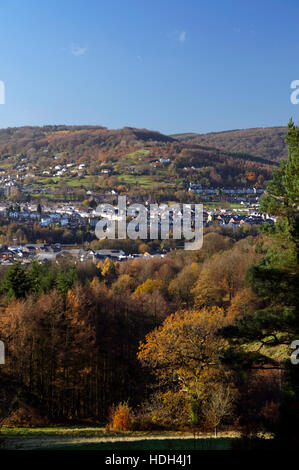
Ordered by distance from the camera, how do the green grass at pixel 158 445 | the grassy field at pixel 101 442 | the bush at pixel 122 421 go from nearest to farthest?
the green grass at pixel 158 445
the grassy field at pixel 101 442
the bush at pixel 122 421

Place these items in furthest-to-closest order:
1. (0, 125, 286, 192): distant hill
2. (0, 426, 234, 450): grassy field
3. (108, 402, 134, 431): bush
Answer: (0, 125, 286, 192): distant hill
(108, 402, 134, 431): bush
(0, 426, 234, 450): grassy field

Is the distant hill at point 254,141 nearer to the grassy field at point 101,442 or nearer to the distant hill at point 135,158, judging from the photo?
the distant hill at point 135,158

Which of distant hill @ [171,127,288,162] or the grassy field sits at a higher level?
distant hill @ [171,127,288,162]

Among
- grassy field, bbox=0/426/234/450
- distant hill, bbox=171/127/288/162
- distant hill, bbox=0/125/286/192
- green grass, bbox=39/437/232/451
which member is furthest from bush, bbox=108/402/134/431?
distant hill, bbox=171/127/288/162

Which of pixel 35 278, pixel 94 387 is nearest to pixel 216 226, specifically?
pixel 35 278

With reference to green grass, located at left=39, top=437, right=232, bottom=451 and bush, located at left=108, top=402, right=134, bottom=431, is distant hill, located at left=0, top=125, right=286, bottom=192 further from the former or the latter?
green grass, located at left=39, top=437, right=232, bottom=451

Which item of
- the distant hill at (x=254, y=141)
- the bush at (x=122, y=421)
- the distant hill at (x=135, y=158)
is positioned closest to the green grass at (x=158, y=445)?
the bush at (x=122, y=421)

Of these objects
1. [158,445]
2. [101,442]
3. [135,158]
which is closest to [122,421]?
[101,442]

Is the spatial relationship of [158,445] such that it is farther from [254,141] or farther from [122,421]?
[254,141]
